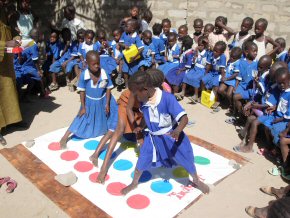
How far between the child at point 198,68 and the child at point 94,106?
6.92 ft

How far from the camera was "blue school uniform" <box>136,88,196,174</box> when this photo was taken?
3133 millimetres

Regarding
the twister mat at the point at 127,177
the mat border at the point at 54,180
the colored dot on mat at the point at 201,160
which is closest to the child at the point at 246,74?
the mat border at the point at 54,180

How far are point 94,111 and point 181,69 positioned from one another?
8.41ft

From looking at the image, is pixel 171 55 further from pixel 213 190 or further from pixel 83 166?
pixel 213 190

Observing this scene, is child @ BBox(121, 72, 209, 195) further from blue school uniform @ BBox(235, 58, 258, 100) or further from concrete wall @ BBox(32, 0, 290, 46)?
concrete wall @ BBox(32, 0, 290, 46)

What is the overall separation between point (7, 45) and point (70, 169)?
1.96m

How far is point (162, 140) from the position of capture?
130 inches

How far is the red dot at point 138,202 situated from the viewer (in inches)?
129

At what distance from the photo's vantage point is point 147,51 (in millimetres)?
6641

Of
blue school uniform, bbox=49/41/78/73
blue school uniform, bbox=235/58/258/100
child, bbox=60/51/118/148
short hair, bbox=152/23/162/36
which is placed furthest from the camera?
short hair, bbox=152/23/162/36

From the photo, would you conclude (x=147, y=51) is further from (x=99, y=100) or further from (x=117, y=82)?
(x=99, y=100)

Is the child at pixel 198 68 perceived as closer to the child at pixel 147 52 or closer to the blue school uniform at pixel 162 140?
the child at pixel 147 52

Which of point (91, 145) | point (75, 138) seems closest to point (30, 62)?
point (75, 138)

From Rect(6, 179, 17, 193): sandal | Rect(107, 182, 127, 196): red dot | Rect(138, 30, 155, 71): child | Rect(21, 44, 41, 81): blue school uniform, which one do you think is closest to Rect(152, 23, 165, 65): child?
Rect(138, 30, 155, 71): child
